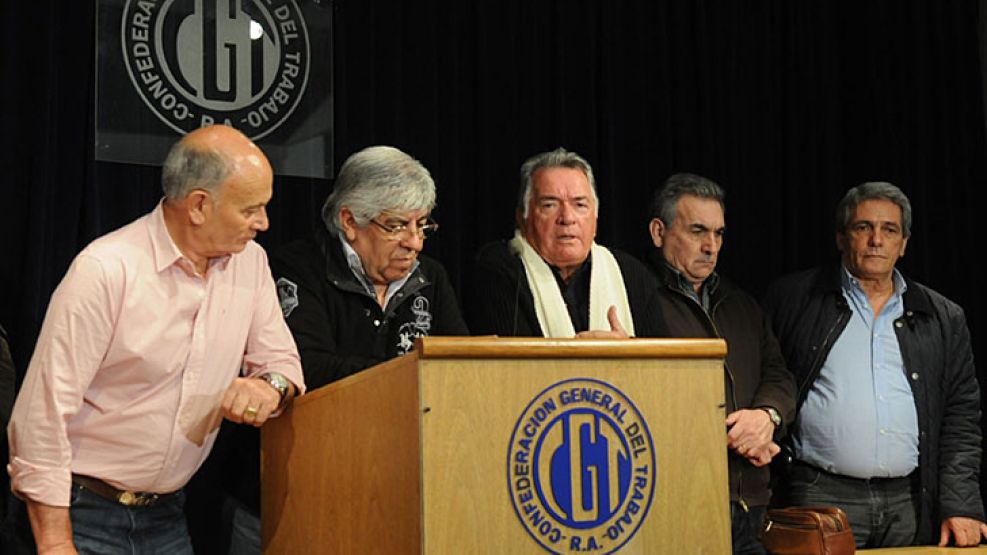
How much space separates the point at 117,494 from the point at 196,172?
2.07ft

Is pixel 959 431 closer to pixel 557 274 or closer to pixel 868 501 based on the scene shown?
pixel 868 501

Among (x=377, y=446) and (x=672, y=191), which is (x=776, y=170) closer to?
(x=672, y=191)

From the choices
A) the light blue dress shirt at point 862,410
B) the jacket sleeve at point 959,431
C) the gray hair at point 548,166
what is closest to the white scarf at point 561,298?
the gray hair at point 548,166

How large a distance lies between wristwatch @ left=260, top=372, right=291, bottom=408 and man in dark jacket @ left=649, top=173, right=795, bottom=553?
4.81 feet

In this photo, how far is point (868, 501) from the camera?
3811mm

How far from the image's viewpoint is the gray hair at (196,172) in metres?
2.39

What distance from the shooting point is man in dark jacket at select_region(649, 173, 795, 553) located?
350cm

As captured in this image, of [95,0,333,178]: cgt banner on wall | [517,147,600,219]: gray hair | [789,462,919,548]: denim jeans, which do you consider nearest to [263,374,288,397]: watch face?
[517,147,600,219]: gray hair

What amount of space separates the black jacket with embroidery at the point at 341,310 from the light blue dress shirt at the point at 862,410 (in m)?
1.44

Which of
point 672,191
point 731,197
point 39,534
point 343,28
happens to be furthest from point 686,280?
point 39,534

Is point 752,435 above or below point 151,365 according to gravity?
below

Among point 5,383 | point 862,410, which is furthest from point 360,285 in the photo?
point 862,410

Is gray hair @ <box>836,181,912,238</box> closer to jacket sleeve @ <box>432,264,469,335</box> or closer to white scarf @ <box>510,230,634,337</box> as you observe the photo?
white scarf @ <box>510,230,634,337</box>

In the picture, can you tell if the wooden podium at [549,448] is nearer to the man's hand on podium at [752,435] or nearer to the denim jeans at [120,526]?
the denim jeans at [120,526]
